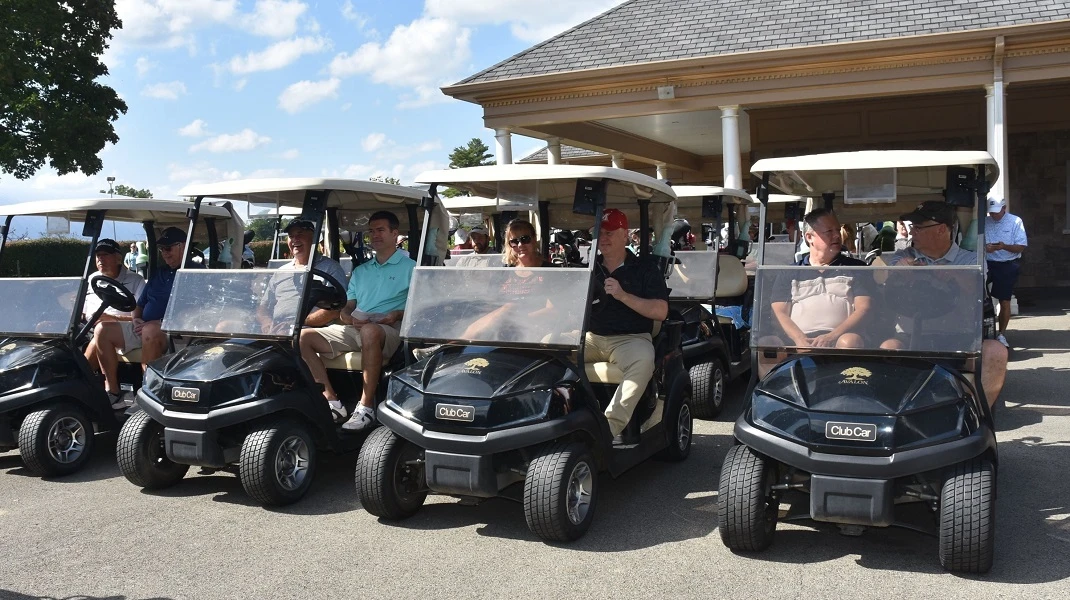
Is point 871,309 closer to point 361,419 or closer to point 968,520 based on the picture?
point 968,520

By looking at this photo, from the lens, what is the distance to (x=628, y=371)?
464 centimetres

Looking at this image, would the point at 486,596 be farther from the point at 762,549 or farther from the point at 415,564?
the point at 762,549

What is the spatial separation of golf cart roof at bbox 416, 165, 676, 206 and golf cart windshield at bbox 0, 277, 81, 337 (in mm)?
2488

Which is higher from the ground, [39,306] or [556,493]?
[39,306]

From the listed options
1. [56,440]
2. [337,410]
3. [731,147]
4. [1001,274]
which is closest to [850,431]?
[337,410]

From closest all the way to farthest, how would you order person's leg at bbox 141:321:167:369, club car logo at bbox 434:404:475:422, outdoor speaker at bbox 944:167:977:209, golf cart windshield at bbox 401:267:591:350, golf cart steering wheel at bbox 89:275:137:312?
club car logo at bbox 434:404:475:422
outdoor speaker at bbox 944:167:977:209
golf cart windshield at bbox 401:267:591:350
golf cart steering wheel at bbox 89:275:137:312
person's leg at bbox 141:321:167:369

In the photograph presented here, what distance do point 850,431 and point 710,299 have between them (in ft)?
11.5

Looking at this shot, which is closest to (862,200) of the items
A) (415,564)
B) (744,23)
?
(415,564)

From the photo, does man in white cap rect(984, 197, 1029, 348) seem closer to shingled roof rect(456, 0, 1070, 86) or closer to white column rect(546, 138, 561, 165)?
shingled roof rect(456, 0, 1070, 86)

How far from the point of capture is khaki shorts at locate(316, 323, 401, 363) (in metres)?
5.26

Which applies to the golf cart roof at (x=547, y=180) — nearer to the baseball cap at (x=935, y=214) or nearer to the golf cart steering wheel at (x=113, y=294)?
the baseball cap at (x=935, y=214)

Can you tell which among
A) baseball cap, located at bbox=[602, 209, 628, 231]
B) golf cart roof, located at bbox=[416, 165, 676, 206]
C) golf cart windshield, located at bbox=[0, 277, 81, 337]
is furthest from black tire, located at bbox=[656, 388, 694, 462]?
golf cart windshield, located at bbox=[0, 277, 81, 337]

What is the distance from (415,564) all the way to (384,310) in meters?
2.07

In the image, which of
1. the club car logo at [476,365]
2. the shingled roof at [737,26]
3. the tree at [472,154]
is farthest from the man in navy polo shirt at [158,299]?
the tree at [472,154]
